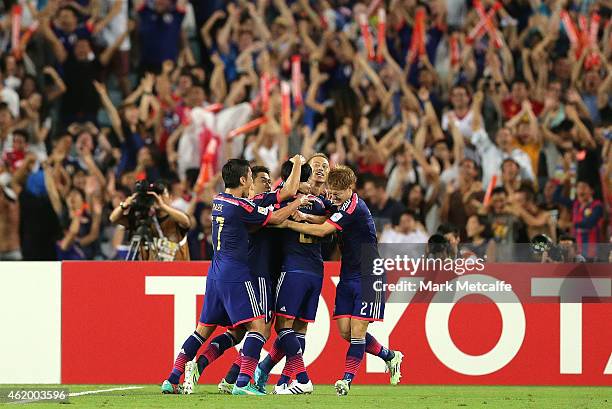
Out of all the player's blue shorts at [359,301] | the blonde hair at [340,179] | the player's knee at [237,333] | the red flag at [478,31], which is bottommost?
the player's knee at [237,333]

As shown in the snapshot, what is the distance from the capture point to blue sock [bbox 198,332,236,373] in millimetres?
11289

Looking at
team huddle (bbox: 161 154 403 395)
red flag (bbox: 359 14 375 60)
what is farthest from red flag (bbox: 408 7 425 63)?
team huddle (bbox: 161 154 403 395)

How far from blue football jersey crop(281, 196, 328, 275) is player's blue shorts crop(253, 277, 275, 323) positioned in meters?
0.24

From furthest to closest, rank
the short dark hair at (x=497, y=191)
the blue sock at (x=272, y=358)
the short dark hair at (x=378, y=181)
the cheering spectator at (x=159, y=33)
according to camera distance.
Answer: the cheering spectator at (x=159, y=33)
the short dark hair at (x=378, y=181)
the short dark hair at (x=497, y=191)
the blue sock at (x=272, y=358)

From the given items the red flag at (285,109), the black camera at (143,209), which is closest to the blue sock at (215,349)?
the black camera at (143,209)

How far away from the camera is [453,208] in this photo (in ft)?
56.9

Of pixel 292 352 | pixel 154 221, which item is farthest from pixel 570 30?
pixel 292 352

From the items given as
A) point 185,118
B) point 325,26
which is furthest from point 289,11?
point 185,118

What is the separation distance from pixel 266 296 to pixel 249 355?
58cm

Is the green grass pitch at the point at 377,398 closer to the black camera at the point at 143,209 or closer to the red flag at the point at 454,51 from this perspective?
the black camera at the point at 143,209

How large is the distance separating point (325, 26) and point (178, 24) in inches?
92.2

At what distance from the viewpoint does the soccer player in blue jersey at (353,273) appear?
11.4 metres

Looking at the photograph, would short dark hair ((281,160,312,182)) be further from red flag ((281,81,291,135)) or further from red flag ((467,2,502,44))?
red flag ((467,2,502,44))

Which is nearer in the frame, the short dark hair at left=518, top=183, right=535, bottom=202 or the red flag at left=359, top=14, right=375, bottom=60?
the short dark hair at left=518, top=183, right=535, bottom=202
